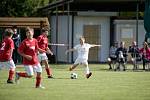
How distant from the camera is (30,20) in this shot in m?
41.3

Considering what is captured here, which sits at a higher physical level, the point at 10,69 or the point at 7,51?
the point at 7,51

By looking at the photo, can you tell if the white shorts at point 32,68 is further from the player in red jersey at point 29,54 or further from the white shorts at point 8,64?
the white shorts at point 8,64

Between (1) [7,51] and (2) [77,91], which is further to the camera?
(1) [7,51]

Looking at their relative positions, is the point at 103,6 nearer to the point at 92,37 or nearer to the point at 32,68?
the point at 92,37

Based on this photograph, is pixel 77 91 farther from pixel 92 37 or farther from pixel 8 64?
pixel 92 37

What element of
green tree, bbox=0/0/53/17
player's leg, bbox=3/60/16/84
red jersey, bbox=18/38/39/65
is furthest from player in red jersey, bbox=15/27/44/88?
green tree, bbox=0/0/53/17

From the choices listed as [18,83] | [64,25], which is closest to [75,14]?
[64,25]

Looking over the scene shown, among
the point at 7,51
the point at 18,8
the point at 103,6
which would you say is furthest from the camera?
the point at 18,8

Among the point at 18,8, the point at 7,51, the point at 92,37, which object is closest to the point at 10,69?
the point at 7,51

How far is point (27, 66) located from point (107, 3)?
992 inches

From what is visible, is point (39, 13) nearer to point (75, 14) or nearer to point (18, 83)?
point (75, 14)

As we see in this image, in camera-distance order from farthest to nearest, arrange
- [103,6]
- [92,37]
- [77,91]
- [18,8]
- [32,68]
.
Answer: [18,8] < [103,6] < [92,37] < [32,68] < [77,91]

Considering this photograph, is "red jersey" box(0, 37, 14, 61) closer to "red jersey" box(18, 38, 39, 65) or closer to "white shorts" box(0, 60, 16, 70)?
"white shorts" box(0, 60, 16, 70)

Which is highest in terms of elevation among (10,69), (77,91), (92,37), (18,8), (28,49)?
(18,8)
